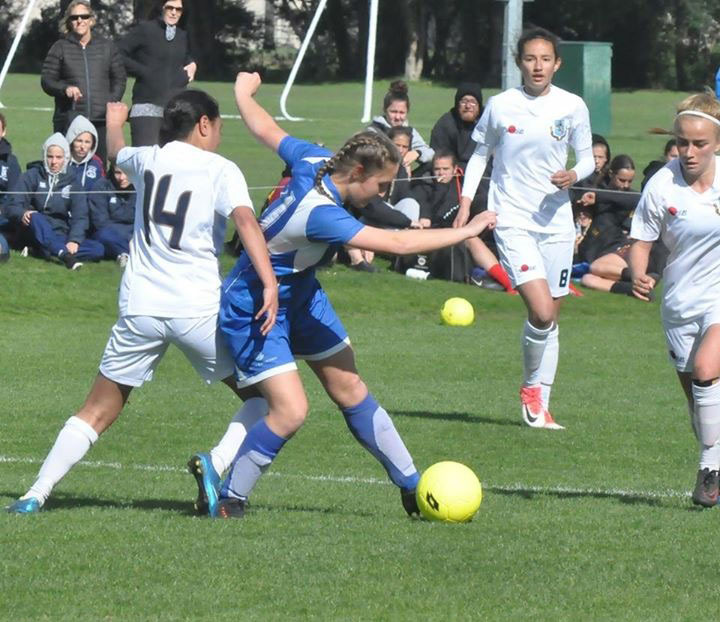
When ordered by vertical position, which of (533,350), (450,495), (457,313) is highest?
(450,495)

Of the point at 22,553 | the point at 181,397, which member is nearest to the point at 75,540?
the point at 22,553

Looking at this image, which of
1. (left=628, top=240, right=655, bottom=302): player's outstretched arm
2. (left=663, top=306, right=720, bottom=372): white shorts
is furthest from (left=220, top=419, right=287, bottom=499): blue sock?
(left=663, top=306, right=720, bottom=372): white shorts

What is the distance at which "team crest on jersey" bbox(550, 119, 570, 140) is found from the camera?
34.4 feet

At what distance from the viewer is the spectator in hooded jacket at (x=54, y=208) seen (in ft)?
54.3

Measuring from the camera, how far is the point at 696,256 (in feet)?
25.2

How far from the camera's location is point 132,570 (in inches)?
241

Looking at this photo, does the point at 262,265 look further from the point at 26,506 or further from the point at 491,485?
the point at 491,485

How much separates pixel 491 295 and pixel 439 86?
32307 mm

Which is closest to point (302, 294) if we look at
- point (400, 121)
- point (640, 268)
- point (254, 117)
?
point (254, 117)

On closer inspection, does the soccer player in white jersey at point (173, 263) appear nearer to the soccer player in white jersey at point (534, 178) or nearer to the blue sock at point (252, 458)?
the blue sock at point (252, 458)

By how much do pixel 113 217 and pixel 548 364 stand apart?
7401 mm

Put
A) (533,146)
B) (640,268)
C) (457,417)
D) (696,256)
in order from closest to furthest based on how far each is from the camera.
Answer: (696,256) < (640,268) < (533,146) < (457,417)

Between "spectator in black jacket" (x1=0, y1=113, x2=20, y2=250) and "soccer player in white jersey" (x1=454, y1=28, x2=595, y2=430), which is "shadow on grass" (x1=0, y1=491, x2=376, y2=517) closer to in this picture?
"soccer player in white jersey" (x1=454, y1=28, x2=595, y2=430)

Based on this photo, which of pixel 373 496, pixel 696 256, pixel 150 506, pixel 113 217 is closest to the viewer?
pixel 150 506
